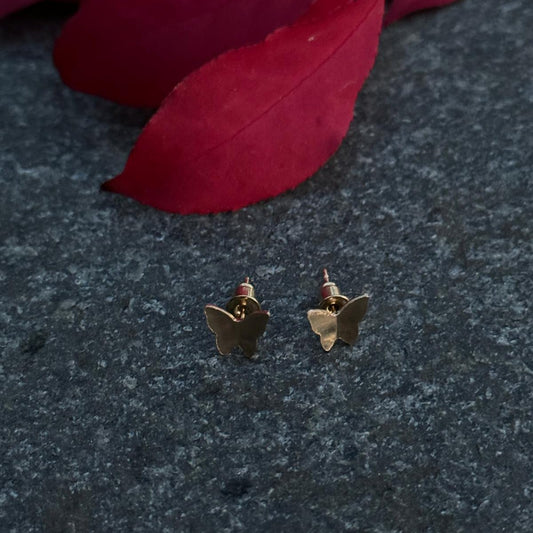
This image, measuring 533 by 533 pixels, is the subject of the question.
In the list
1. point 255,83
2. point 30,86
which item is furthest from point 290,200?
point 30,86

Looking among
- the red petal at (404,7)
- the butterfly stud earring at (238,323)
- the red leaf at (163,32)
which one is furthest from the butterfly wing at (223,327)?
the red petal at (404,7)

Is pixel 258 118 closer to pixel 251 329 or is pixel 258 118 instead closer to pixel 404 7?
pixel 251 329

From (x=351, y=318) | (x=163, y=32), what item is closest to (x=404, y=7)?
(x=163, y=32)

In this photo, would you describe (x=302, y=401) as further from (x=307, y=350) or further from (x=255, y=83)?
(x=255, y=83)

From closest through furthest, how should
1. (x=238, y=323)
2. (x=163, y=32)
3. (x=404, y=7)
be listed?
1. (x=238, y=323)
2. (x=163, y=32)
3. (x=404, y=7)

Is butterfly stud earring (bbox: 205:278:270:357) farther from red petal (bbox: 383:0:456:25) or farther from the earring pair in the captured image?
red petal (bbox: 383:0:456:25)

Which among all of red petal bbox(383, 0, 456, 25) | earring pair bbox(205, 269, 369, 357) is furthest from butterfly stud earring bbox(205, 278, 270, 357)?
red petal bbox(383, 0, 456, 25)
